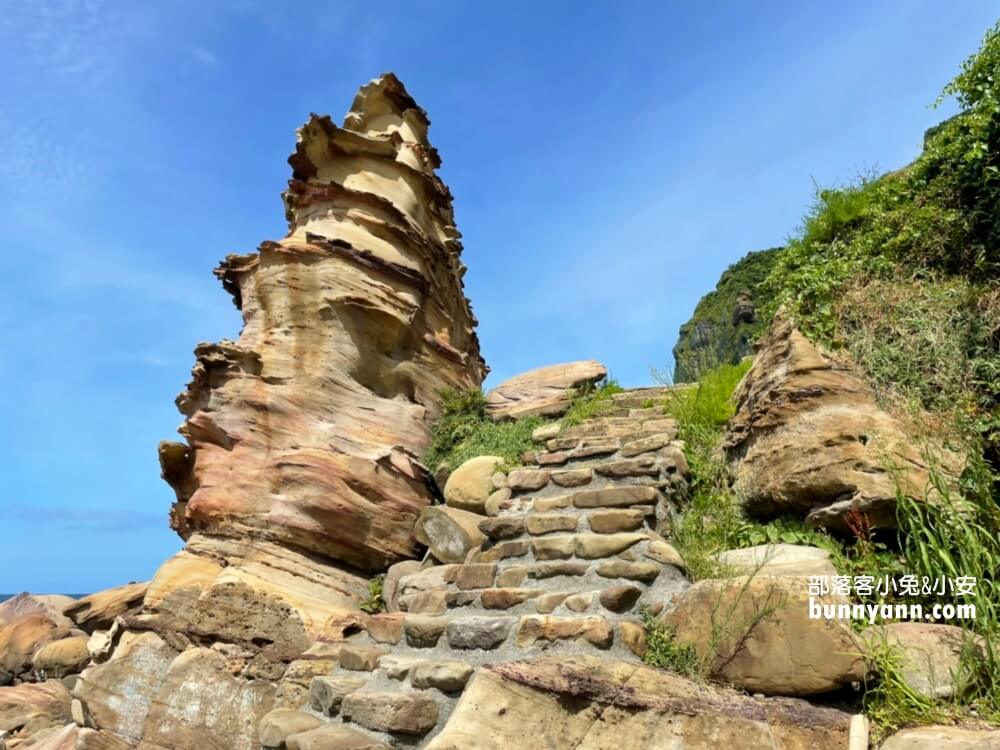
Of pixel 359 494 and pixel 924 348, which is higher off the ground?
pixel 924 348

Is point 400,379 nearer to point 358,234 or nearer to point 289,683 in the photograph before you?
point 358,234

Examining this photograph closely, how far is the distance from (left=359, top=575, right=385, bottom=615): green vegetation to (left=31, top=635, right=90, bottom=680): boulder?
17.9 ft

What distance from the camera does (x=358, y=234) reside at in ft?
25.0

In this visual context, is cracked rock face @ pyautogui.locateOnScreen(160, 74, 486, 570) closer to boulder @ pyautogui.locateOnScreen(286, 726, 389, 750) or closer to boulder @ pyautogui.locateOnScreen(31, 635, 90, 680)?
boulder @ pyautogui.locateOnScreen(286, 726, 389, 750)

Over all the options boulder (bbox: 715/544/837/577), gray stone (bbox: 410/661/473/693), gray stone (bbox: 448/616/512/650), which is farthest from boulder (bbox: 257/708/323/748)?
boulder (bbox: 715/544/837/577)

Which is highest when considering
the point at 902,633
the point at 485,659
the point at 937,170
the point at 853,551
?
the point at 937,170

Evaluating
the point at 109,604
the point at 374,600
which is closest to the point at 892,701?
the point at 374,600

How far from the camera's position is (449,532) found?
5.11 metres

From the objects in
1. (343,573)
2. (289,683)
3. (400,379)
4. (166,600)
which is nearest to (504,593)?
(289,683)

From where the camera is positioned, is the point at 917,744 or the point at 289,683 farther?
the point at 289,683

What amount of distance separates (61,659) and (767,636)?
943cm

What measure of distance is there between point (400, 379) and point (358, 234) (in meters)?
1.78

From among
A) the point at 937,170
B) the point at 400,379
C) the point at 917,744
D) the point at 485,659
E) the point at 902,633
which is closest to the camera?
the point at 917,744

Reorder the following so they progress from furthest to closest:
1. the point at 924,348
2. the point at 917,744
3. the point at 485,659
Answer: the point at 924,348, the point at 485,659, the point at 917,744
